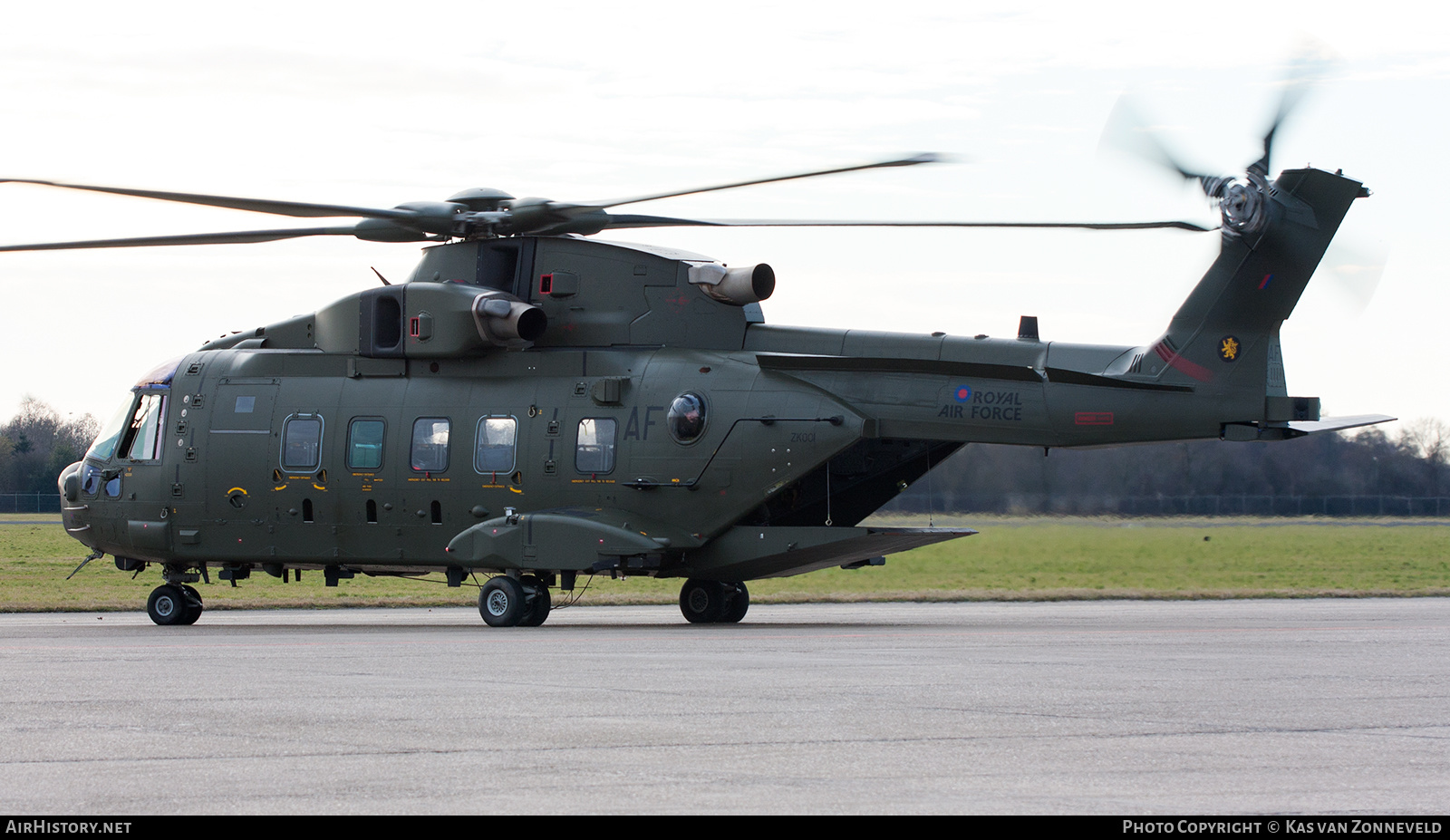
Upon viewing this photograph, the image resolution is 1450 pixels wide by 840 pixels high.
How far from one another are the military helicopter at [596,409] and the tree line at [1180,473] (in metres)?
6.81

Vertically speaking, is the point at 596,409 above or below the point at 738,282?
below

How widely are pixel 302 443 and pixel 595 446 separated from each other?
182 inches

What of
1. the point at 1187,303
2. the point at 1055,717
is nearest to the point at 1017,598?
the point at 1187,303

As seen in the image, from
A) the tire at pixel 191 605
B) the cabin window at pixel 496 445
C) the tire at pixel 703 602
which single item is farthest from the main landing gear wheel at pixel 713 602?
the tire at pixel 191 605

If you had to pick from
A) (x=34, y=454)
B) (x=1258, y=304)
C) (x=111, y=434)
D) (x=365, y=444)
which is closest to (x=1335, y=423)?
(x=1258, y=304)

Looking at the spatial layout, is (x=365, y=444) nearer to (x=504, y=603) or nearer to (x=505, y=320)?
(x=505, y=320)

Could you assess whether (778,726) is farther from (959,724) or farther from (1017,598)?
(1017,598)

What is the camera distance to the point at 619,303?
22688 millimetres

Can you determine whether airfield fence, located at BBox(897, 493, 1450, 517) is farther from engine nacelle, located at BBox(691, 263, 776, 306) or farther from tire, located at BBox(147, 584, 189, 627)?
tire, located at BBox(147, 584, 189, 627)

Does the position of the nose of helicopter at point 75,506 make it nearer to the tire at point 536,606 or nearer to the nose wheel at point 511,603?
the nose wheel at point 511,603

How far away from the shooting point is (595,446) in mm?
22125

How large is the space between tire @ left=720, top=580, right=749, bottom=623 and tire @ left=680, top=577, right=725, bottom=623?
0.06 meters

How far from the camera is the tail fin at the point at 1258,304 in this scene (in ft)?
63.8

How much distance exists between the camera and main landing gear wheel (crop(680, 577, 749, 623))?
23.3 m
